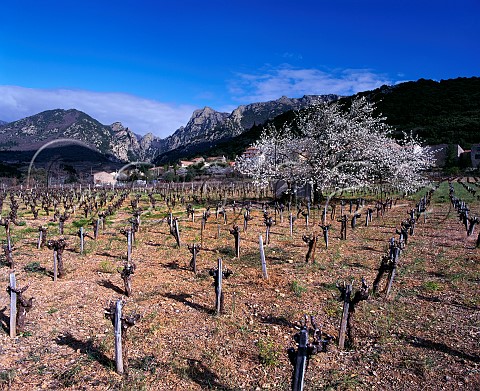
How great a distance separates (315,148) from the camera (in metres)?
29.7

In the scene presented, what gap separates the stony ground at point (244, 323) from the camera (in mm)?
5461

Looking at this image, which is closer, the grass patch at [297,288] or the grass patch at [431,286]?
the grass patch at [297,288]

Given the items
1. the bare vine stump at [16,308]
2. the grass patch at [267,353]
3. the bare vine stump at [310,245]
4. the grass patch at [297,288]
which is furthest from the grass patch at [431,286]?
the bare vine stump at [16,308]

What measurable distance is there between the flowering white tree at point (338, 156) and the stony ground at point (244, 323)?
612 inches

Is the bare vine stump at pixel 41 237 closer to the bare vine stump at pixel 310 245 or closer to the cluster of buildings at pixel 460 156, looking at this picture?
the bare vine stump at pixel 310 245

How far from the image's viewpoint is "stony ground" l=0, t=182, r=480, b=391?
546 cm

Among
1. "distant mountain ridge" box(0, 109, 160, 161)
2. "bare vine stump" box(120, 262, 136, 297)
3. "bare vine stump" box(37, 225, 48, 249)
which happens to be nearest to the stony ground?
"bare vine stump" box(120, 262, 136, 297)

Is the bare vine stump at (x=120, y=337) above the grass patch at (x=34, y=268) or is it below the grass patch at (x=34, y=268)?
above

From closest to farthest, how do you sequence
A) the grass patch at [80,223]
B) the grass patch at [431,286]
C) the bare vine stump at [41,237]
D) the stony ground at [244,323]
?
the stony ground at [244,323], the grass patch at [431,286], the bare vine stump at [41,237], the grass patch at [80,223]

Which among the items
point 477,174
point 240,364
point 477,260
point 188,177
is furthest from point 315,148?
point 477,174

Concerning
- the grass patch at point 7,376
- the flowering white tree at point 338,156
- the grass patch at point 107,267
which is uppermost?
the flowering white tree at point 338,156

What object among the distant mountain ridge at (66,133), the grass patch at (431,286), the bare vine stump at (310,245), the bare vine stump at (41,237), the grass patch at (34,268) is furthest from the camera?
the distant mountain ridge at (66,133)

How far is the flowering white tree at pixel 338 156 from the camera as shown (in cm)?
2853

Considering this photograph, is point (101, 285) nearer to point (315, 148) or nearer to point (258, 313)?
point (258, 313)
